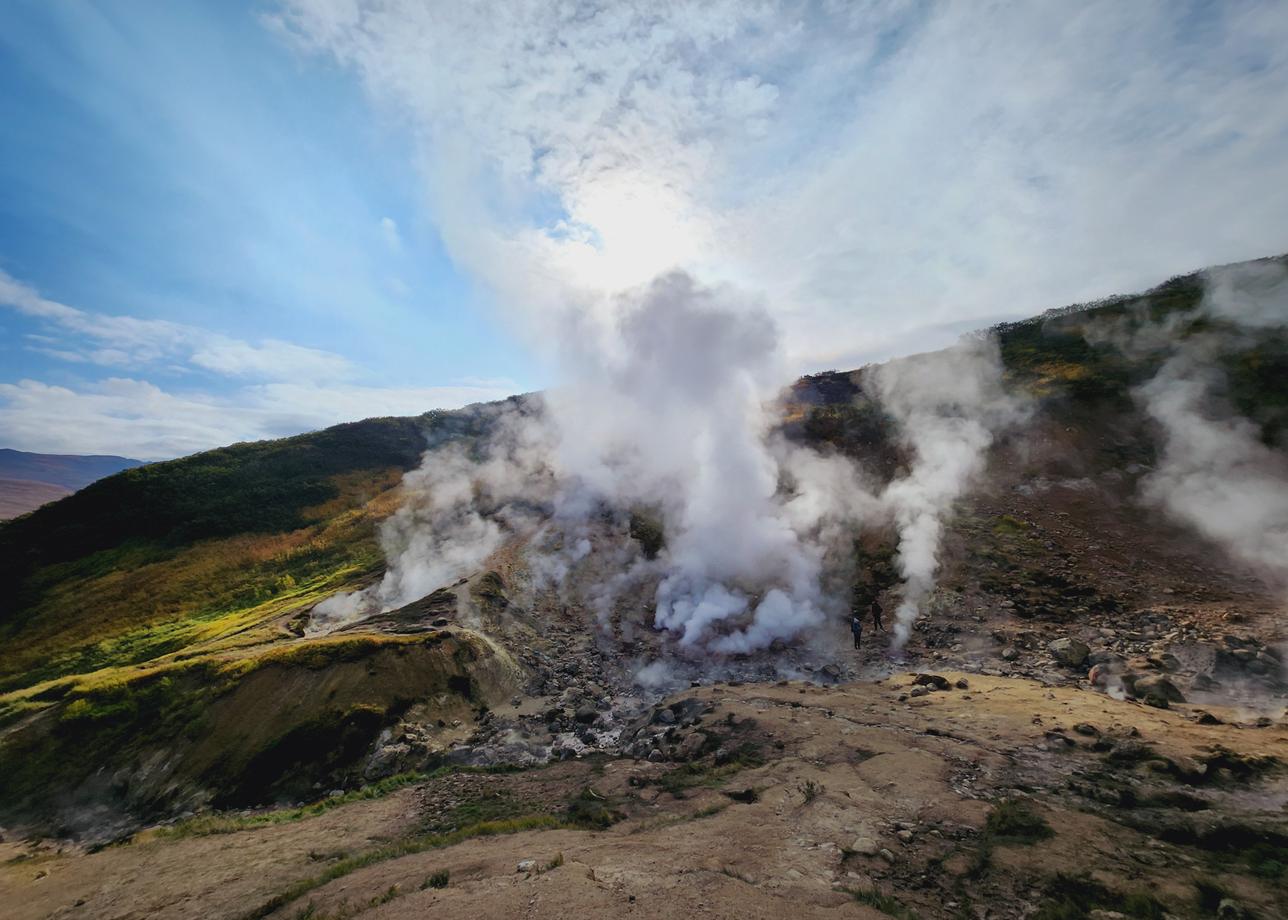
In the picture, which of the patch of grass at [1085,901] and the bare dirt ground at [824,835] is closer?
the patch of grass at [1085,901]

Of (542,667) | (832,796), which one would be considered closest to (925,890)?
(832,796)

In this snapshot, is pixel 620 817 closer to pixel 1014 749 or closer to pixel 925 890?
pixel 925 890

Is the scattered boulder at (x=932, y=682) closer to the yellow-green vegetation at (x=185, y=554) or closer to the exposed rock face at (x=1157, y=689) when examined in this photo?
the exposed rock face at (x=1157, y=689)

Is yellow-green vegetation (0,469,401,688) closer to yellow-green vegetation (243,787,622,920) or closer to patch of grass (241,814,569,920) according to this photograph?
yellow-green vegetation (243,787,622,920)

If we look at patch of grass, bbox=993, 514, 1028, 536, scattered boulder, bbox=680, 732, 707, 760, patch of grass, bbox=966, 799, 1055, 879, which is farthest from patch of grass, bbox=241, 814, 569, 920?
patch of grass, bbox=993, 514, 1028, 536

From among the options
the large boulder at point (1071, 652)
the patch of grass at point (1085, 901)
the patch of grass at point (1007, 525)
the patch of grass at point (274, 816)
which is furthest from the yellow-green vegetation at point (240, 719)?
the patch of grass at point (1007, 525)

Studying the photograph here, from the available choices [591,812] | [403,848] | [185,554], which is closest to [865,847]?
[591,812]
